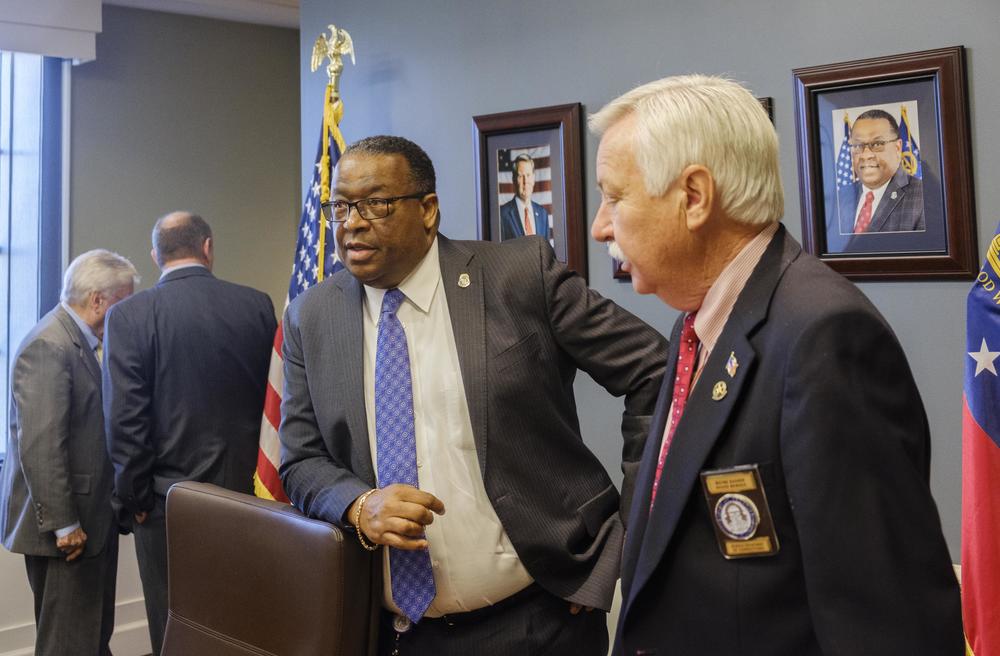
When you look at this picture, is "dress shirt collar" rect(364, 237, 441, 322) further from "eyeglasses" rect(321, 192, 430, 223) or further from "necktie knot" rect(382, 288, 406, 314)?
"eyeglasses" rect(321, 192, 430, 223)

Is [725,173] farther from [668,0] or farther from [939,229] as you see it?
[668,0]

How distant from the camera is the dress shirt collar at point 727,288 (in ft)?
3.65

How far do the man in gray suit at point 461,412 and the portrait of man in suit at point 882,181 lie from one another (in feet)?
3.33

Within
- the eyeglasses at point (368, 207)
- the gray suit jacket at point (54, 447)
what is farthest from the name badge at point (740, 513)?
the gray suit jacket at point (54, 447)

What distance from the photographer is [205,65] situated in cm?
477

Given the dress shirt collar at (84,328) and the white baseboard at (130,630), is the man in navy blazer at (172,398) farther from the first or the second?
the white baseboard at (130,630)

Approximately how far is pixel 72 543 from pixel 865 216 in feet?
9.09

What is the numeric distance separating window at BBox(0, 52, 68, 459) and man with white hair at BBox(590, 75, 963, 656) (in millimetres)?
3741

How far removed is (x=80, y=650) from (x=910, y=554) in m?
3.22

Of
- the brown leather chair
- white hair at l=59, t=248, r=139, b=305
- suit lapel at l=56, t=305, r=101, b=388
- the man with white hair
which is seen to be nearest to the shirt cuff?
suit lapel at l=56, t=305, r=101, b=388

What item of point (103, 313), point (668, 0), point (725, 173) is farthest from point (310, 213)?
point (725, 173)

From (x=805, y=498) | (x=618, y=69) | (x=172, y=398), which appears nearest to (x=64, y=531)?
(x=172, y=398)

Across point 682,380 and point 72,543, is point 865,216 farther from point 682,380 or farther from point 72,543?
point 72,543

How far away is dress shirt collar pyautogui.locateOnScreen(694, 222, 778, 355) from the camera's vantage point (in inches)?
43.8
